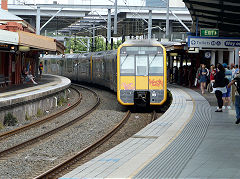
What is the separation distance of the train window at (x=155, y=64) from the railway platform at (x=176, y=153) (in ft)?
17.0

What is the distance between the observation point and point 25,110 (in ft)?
61.7

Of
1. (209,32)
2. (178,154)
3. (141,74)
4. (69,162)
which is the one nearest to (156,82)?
Result: (141,74)

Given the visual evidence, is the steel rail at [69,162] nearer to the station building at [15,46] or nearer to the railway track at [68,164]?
the railway track at [68,164]

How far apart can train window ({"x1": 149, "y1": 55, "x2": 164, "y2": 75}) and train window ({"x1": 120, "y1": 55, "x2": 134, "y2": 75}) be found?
0.75 m

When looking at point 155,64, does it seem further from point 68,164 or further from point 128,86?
point 68,164

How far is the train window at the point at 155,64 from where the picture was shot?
66.0ft

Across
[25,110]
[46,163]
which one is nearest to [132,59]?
[25,110]

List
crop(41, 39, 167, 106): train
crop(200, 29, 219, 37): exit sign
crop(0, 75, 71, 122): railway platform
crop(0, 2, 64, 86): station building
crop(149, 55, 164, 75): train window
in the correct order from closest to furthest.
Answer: crop(0, 75, 71, 122): railway platform < crop(41, 39, 167, 106): train < crop(149, 55, 164, 75): train window < crop(200, 29, 219, 37): exit sign < crop(0, 2, 64, 86): station building

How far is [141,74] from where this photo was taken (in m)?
20.1

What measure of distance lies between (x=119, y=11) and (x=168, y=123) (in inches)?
1399

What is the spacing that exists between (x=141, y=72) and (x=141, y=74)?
3.4 inches

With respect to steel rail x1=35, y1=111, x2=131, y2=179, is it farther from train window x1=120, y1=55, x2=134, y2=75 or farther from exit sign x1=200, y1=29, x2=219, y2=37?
exit sign x1=200, y1=29, x2=219, y2=37

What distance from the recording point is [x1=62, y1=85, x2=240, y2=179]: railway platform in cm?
761

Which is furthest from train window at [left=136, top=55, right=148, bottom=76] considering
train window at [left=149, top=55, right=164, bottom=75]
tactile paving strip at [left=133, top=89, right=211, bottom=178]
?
tactile paving strip at [left=133, top=89, right=211, bottom=178]
